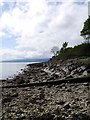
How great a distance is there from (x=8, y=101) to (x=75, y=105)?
4.17 meters

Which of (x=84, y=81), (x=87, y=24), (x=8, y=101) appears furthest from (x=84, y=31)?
(x=8, y=101)

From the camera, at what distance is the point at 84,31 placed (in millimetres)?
57094

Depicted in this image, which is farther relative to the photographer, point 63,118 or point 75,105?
point 75,105

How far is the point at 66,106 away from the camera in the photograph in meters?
8.82

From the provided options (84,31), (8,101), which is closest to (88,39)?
(84,31)

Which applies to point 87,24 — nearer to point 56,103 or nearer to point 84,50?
point 84,50

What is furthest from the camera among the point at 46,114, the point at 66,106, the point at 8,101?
the point at 8,101

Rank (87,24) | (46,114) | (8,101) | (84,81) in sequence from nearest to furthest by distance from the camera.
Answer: (46,114), (8,101), (84,81), (87,24)

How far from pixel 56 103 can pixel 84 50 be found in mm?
48731

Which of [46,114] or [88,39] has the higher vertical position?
[88,39]

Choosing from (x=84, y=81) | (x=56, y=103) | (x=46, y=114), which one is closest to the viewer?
(x=46, y=114)

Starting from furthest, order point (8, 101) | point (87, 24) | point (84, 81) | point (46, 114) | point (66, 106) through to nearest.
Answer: point (87, 24), point (84, 81), point (8, 101), point (66, 106), point (46, 114)

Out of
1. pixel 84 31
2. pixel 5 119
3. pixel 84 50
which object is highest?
pixel 84 31

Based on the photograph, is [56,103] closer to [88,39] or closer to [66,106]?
[66,106]
